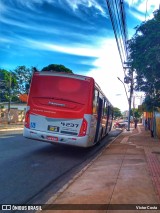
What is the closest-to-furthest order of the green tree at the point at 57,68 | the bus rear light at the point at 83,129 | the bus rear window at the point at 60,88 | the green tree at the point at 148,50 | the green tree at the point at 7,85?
the bus rear light at the point at 83,129 < the bus rear window at the point at 60,88 < the green tree at the point at 148,50 < the green tree at the point at 57,68 < the green tree at the point at 7,85

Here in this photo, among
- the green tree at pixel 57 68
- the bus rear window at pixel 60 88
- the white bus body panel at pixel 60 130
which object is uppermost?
the green tree at pixel 57 68

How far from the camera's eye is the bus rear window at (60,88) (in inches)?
468

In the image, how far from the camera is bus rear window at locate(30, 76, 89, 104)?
1188 cm

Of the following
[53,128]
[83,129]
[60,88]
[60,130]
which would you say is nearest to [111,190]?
[83,129]

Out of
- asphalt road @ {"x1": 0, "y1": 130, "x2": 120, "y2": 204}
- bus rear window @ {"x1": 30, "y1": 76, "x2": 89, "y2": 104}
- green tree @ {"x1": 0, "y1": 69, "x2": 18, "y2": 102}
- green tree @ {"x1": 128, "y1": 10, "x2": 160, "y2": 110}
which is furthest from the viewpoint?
green tree @ {"x1": 0, "y1": 69, "x2": 18, "y2": 102}

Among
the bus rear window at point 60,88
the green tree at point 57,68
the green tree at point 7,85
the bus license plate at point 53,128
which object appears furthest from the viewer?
the green tree at point 7,85

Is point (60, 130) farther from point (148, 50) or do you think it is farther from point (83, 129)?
point (148, 50)

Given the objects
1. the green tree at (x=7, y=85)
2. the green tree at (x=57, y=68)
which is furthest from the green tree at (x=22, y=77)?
the green tree at (x=57, y=68)

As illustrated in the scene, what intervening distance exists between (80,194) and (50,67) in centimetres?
4190

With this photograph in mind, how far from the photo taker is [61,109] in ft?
38.7

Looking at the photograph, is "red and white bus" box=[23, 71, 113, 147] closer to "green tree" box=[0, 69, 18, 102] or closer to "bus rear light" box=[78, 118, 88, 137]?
"bus rear light" box=[78, 118, 88, 137]

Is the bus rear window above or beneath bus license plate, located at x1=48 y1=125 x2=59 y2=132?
above

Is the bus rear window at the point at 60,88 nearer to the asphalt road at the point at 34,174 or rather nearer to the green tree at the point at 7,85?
the asphalt road at the point at 34,174

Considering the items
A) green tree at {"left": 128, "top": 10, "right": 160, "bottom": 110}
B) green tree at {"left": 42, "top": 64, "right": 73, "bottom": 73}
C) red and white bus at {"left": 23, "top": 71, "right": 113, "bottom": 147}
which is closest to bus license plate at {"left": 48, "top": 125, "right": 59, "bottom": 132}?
Answer: red and white bus at {"left": 23, "top": 71, "right": 113, "bottom": 147}
